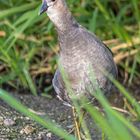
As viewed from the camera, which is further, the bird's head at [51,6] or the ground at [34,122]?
the ground at [34,122]

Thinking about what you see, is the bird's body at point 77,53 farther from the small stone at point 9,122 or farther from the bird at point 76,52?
the small stone at point 9,122

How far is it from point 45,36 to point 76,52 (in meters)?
1.72

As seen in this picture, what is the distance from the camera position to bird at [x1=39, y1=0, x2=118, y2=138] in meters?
2.95

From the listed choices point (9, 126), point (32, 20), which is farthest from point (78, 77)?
point (32, 20)

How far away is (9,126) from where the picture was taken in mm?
3436

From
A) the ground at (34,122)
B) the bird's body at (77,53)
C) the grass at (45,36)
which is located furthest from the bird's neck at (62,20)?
the grass at (45,36)

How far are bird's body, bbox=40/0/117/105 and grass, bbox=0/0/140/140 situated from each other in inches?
48.4

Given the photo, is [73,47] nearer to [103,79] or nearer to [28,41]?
[103,79]

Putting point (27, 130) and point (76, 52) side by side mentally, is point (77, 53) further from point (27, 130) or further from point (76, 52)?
point (27, 130)

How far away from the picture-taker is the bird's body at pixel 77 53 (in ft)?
9.68

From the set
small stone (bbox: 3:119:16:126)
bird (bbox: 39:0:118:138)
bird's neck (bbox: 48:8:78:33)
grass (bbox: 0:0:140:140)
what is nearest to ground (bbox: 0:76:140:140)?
small stone (bbox: 3:119:16:126)

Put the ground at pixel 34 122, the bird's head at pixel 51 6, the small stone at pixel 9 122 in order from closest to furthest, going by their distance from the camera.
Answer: the bird's head at pixel 51 6
the ground at pixel 34 122
the small stone at pixel 9 122

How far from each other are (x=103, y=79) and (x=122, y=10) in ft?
5.47

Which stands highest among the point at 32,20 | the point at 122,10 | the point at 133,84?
the point at 32,20
